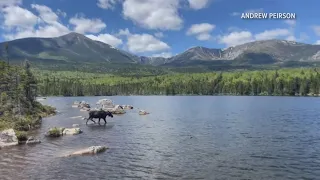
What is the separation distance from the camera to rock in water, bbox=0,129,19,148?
49688mm

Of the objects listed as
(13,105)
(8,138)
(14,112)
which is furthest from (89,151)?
(13,105)

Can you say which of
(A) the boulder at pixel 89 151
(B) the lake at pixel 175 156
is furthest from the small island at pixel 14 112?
(A) the boulder at pixel 89 151

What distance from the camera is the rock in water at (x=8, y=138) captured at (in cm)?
4969

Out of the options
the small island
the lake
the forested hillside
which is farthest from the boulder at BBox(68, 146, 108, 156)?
the forested hillside

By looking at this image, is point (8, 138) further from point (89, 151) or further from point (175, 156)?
point (175, 156)

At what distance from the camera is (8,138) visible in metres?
50.6

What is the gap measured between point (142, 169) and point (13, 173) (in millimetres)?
13060

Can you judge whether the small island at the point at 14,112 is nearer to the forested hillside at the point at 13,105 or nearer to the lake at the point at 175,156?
the forested hillside at the point at 13,105

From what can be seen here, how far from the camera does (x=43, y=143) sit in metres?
52.2

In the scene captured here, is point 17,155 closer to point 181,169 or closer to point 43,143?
point 43,143

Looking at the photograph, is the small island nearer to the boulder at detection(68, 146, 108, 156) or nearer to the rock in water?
the rock in water

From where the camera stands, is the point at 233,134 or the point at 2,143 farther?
the point at 233,134

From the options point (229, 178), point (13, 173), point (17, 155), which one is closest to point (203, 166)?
point (229, 178)

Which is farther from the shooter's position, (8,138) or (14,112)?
(14,112)
